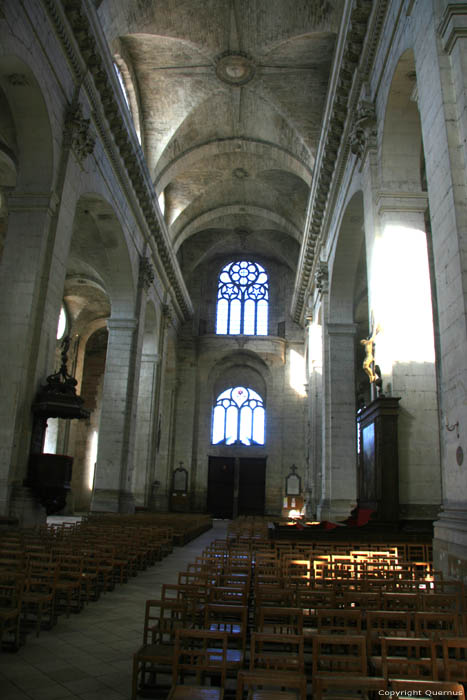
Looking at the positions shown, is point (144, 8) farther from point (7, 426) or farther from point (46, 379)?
point (7, 426)

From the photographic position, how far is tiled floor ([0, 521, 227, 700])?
398 cm

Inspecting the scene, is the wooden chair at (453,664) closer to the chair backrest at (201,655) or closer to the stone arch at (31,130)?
the chair backrest at (201,655)

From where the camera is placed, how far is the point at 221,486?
107ft

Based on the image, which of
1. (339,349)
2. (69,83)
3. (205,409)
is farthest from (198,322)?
(69,83)

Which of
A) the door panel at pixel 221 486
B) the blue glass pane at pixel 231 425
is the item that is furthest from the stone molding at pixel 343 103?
the door panel at pixel 221 486

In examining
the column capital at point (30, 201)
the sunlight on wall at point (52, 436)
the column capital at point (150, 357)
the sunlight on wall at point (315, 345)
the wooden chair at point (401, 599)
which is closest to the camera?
the wooden chair at point (401, 599)

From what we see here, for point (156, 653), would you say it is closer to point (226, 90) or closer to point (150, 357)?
point (226, 90)

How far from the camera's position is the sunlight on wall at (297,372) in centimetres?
3253

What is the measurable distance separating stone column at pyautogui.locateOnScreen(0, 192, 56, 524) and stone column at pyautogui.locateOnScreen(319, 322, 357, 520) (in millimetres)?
9762

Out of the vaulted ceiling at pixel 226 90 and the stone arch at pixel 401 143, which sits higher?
the vaulted ceiling at pixel 226 90

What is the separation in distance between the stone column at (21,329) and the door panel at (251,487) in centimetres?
2190

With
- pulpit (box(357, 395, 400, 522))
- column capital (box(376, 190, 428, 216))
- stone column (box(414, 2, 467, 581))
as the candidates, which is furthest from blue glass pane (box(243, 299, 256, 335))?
stone column (box(414, 2, 467, 581))

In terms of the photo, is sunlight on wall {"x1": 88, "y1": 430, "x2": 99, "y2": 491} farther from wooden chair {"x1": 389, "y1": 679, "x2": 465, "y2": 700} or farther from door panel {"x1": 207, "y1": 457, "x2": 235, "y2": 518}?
wooden chair {"x1": 389, "y1": 679, "x2": 465, "y2": 700}

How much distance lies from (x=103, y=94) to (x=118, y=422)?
1062 cm
